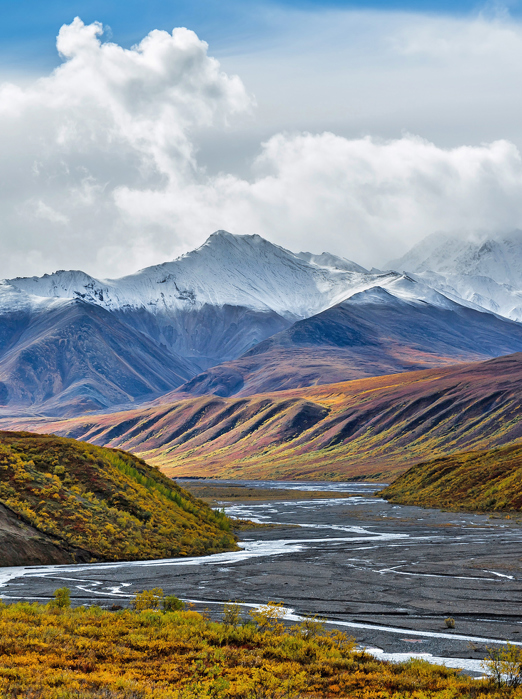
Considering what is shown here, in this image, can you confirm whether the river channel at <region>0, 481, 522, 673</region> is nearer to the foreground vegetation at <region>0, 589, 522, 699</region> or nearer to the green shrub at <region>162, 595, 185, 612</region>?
the green shrub at <region>162, 595, 185, 612</region>

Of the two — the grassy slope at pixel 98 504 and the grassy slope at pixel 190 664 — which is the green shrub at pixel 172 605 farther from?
the grassy slope at pixel 98 504

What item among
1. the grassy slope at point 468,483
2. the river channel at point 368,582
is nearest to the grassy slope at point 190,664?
the river channel at point 368,582

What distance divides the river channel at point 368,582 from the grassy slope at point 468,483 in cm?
2175

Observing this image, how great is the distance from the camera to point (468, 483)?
8862 cm

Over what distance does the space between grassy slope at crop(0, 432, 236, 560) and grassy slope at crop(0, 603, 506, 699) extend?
21125 mm

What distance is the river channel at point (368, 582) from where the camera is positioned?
21.9m

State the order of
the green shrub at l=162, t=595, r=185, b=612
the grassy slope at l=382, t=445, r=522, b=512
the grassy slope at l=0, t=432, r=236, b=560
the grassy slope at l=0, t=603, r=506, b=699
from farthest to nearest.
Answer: the grassy slope at l=382, t=445, r=522, b=512, the grassy slope at l=0, t=432, r=236, b=560, the green shrub at l=162, t=595, r=185, b=612, the grassy slope at l=0, t=603, r=506, b=699

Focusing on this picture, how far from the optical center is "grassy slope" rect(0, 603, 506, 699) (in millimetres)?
14617

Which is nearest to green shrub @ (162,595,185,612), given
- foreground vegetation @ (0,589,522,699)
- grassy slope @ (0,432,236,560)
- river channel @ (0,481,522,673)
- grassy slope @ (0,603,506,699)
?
river channel @ (0,481,522,673)

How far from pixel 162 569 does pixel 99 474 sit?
553 inches

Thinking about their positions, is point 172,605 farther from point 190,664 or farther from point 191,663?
point 190,664

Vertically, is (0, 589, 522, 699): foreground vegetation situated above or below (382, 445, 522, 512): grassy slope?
above

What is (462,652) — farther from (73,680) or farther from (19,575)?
(19,575)

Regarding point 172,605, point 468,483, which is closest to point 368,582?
point 172,605
